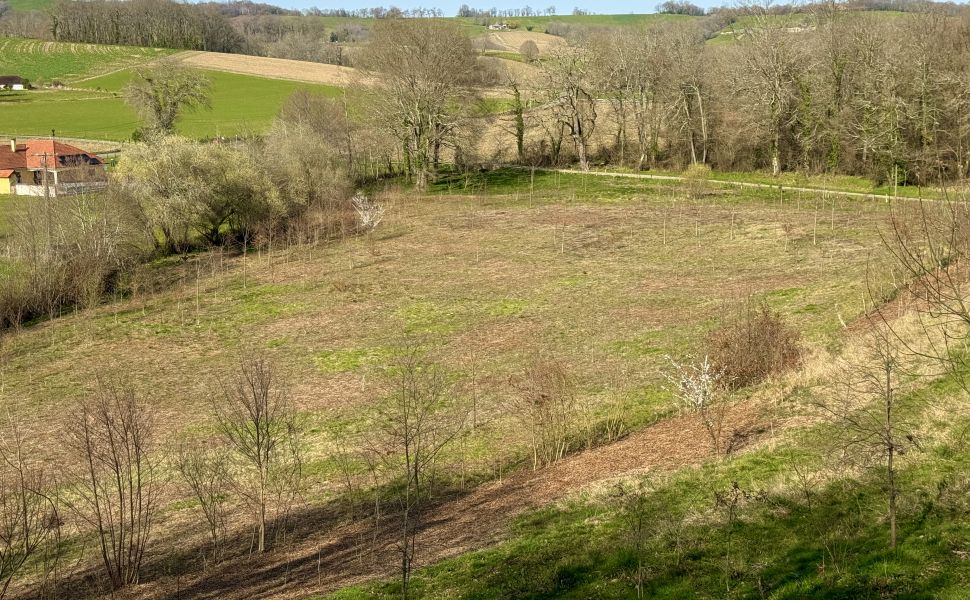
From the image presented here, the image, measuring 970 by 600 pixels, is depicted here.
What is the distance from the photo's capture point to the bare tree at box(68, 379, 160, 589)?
1345 centimetres

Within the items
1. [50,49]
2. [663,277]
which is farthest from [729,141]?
[50,49]

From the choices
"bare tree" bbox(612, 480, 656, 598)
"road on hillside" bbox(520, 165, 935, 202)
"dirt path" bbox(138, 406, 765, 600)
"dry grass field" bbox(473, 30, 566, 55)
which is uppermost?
"dry grass field" bbox(473, 30, 566, 55)

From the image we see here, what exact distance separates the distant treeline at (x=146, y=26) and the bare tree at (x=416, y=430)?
11700cm

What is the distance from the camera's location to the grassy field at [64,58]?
356 feet

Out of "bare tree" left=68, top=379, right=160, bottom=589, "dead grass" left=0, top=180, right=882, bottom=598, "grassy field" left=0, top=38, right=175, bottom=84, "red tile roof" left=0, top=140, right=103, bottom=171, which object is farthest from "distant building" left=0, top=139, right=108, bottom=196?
"grassy field" left=0, top=38, right=175, bottom=84

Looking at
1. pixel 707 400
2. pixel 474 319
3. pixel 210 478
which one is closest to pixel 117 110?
pixel 474 319

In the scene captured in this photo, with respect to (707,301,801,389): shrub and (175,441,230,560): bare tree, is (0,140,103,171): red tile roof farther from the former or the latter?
(707,301,801,389): shrub

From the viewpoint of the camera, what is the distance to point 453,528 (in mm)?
14469

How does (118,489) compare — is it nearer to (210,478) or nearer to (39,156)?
(210,478)

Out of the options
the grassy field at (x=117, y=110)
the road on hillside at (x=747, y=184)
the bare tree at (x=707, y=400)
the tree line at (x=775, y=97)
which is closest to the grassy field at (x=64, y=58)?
the grassy field at (x=117, y=110)

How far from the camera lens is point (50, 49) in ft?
393

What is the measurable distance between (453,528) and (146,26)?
13215 cm

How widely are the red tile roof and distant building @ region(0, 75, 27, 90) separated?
132 ft

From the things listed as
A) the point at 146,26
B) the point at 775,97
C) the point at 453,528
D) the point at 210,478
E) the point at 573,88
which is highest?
the point at 146,26
